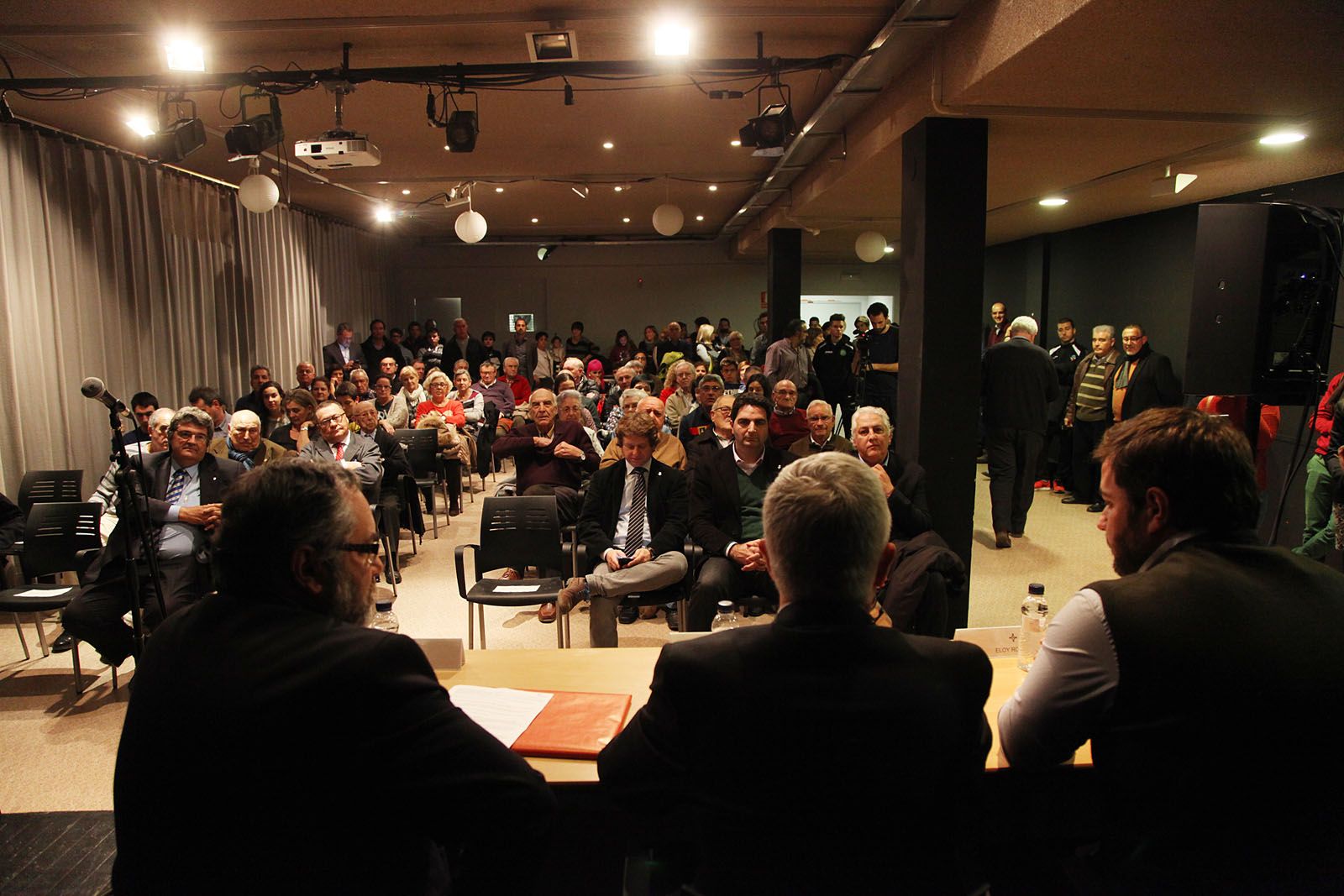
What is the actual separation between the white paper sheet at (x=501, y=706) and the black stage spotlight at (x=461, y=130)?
3.94 m

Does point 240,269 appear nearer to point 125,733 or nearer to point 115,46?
point 115,46

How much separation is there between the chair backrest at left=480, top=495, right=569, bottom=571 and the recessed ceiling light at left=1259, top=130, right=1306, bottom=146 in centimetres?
445

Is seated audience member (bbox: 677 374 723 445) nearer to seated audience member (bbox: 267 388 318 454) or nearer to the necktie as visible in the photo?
the necktie

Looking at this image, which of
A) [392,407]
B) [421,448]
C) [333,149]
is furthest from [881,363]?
[333,149]

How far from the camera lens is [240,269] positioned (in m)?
9.03

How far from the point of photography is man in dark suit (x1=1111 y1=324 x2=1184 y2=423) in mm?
6875

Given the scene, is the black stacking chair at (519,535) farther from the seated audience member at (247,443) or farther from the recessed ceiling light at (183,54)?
the recessed ceiling light at (183,54)

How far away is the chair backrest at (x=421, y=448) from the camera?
6.57 meters

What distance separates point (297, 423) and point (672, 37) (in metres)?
3.94

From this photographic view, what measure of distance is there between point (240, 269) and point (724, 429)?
258 inches

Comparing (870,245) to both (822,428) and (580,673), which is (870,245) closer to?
(822,428)

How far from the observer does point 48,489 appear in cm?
475

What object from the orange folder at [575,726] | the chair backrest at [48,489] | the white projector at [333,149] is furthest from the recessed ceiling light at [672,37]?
the chair backrest at [48,489]

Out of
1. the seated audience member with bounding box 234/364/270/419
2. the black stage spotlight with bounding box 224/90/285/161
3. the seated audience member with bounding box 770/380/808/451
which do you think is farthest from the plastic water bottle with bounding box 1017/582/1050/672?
the seated audience member with bounding box 234/364/270/419
